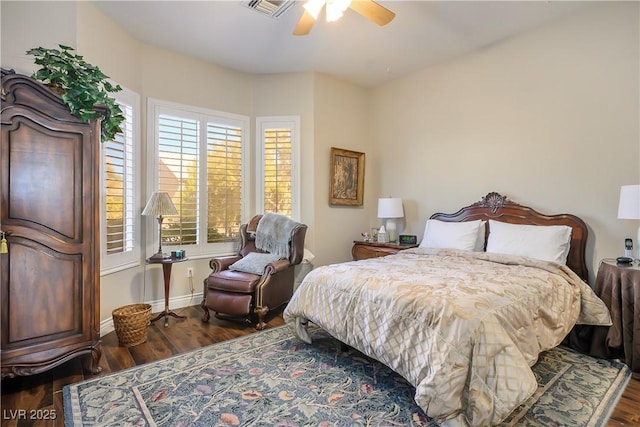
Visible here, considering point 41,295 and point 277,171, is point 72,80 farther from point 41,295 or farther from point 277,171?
point 277,171

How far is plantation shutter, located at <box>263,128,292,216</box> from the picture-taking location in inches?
170

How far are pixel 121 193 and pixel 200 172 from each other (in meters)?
0.94

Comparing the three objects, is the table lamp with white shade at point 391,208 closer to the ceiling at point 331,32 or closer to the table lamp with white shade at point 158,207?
the ceiling at point 331,32

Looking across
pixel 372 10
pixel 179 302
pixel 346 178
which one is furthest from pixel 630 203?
pixel 179 302

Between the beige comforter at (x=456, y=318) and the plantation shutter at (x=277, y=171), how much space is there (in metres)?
1.90

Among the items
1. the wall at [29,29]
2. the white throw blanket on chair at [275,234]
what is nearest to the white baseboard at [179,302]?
the white throw blanket on chair at [275,234]

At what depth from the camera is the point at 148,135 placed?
3.62m

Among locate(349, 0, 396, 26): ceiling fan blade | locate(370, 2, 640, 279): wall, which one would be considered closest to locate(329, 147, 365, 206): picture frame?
locate(370, 2, 640, 279): wall

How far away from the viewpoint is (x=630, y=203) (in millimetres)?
2355

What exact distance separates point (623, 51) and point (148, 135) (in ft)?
15.2

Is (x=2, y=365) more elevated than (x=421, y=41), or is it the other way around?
(x=421, y=41)

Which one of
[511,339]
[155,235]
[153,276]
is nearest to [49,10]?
[155,235]

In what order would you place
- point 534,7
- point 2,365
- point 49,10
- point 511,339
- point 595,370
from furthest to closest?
point 534,7 → point 49,10 → point 595,370 → point 2,365 → point 511,339

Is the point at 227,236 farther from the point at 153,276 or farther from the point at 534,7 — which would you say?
the point at 534,7
